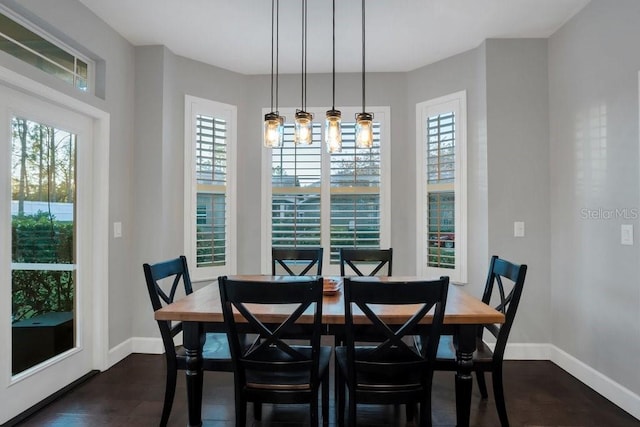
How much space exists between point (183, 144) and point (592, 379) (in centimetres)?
392

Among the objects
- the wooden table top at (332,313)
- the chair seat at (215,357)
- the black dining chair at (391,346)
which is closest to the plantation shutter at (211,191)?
the chair seat at (215,357)

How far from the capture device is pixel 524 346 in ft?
10.2

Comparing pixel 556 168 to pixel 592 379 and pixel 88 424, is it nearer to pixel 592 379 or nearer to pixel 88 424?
pixel 592 379

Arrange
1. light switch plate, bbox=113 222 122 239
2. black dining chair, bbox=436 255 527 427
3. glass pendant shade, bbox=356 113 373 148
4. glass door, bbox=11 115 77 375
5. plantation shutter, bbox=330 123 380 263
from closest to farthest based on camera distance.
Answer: black dining chair, bbox=436 255 527 427 → glass pendant shade, bbox=356 113 373 148 → glass door, bbox=11 115 77 375 → light switch plate, bbox=113 222 122 239 → plantation shutter, bbox=330 123 380 263

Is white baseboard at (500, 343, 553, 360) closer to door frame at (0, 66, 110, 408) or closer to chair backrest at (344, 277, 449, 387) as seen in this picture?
chair backrest at (344, 277, 449, 387)

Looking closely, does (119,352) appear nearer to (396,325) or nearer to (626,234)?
(396,325)

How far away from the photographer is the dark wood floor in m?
2.17

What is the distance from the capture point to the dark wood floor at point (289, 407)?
2174 millimetres

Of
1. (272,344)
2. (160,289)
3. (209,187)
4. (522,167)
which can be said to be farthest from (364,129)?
(209,187)

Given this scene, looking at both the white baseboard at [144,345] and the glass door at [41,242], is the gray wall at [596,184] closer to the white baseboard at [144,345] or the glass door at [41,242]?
the white baseboard at [144,345]

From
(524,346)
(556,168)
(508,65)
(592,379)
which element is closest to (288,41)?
(508,65)

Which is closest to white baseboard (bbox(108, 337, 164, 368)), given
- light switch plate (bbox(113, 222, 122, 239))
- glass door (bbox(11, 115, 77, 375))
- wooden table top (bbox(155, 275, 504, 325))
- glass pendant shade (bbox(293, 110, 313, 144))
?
glass door (bbox(11, 115, 77, 375))

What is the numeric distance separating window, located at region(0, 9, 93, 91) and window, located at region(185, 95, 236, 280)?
91 cm

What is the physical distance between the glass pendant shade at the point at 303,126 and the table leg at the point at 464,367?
4.62ft
